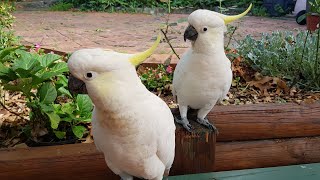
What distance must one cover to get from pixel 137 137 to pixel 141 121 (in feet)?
0.13

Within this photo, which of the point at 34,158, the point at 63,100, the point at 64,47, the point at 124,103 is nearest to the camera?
the point at 124,103

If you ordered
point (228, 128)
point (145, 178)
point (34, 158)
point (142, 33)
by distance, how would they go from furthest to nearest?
point (142, 33) < point (228, 128) < point (34, 158) < point (145, 178)

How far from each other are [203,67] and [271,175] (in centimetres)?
46

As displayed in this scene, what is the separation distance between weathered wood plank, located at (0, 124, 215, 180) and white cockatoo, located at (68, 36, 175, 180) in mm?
313

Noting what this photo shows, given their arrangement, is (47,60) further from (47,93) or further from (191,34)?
(191,34)

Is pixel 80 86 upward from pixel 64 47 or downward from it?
upward

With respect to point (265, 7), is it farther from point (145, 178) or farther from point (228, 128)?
point (145, 178)

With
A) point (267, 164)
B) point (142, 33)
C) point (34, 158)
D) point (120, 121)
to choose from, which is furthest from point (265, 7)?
point (120, 121)

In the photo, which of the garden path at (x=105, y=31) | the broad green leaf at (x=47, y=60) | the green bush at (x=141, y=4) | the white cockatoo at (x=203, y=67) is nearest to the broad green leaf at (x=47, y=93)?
the broad green leaf at (x=47, y=60)

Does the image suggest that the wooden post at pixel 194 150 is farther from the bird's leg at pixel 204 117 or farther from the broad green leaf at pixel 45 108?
the broad green leaf at pixel 45 108

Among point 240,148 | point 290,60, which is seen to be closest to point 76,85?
point 240,148

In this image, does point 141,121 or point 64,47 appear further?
point 64,47

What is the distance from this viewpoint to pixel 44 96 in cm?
153

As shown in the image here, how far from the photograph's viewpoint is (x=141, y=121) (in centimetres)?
86
